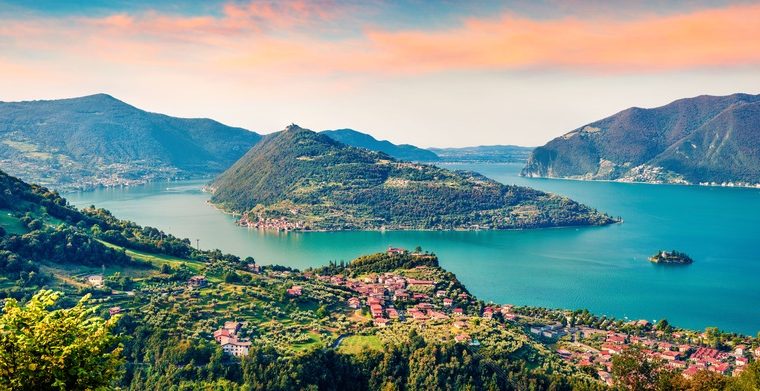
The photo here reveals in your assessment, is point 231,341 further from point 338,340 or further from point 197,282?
point 197,282

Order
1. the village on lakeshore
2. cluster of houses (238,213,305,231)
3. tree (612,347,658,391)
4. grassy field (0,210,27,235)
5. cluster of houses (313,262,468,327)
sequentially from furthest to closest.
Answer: cluster of houses (238,213,305,231), grassy field (0,210,27,235), cluster of houses (313,262,468,327), the village on lakeshore, tree (612,347,658,391)

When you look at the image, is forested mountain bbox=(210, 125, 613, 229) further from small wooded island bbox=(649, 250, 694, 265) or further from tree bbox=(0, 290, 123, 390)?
tree bbox=(0, 290, 123, 390)

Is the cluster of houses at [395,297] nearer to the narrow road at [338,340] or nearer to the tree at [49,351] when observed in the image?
the narrow road at [338,340]

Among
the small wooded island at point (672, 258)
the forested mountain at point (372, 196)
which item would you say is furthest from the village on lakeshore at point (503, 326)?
the forested mountain at point (372, 196)

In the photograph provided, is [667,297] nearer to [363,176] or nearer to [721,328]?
[721,328]

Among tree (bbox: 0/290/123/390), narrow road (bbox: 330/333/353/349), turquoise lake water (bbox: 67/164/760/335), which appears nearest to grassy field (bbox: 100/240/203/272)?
turquoise lake water (bbox: 67/164/760/335)

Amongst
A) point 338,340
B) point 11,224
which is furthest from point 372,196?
point 338,340
